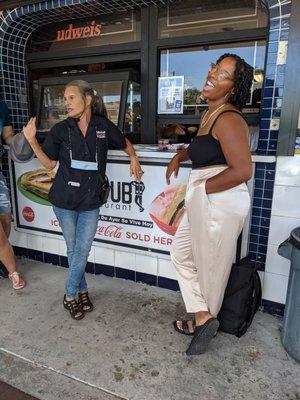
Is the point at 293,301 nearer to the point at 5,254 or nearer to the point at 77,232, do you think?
the point at 77,232

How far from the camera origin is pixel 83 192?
2.25 meters

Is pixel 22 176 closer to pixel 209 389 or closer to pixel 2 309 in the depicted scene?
pixel 2 309

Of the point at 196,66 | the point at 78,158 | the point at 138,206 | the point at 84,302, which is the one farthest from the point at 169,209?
the point at 196,66

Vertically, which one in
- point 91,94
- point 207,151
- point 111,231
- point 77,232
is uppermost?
point 91,94

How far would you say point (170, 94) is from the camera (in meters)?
2.89

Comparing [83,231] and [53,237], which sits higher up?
[83,231]

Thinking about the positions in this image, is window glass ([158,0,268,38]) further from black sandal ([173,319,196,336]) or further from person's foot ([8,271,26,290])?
person's foot ([8,271,26,290])

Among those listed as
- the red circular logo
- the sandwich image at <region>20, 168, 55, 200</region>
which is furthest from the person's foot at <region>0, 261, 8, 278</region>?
the sandwich image at <region>20, 168, 55, 200</region>

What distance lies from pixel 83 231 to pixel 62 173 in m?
0.44

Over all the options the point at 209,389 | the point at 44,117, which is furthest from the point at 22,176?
the point at 209,389

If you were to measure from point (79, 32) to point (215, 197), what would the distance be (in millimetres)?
2314

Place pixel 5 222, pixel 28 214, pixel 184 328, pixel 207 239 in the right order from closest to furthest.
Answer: pixel 207 239, pixel 184 328, pixel 5 222, pixel 28 214

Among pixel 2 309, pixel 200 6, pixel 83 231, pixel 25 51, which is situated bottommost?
pixel 2 309

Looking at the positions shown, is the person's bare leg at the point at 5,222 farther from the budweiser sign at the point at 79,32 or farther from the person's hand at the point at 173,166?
the budweiser sign at the point at 79,32
